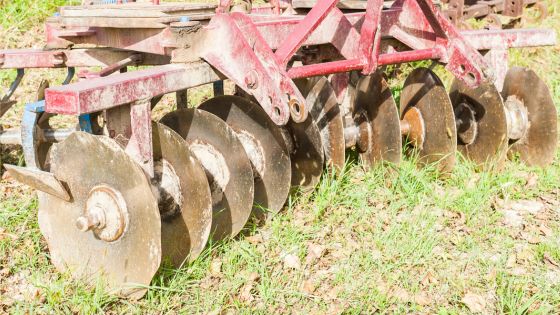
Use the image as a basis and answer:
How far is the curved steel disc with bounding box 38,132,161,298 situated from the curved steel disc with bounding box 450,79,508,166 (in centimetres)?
216

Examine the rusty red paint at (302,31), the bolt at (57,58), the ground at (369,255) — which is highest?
the rusty red paint at (302,31)

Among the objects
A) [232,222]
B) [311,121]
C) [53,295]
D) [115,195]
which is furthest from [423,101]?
[53,295]

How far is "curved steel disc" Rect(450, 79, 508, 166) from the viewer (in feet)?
13.2

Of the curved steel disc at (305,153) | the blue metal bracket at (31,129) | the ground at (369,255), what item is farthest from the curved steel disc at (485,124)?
the blue metal bracket at (31,129)

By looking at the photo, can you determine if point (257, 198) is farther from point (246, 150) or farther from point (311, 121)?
point (311, 121)

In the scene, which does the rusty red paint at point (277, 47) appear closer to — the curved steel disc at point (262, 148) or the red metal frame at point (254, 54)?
the red metal frame at point (254, 54)

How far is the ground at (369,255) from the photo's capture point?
9.84 ft

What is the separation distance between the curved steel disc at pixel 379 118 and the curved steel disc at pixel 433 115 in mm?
240

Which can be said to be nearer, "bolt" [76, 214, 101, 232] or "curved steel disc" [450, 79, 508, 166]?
"bolt" [76, 214, 101, 232]

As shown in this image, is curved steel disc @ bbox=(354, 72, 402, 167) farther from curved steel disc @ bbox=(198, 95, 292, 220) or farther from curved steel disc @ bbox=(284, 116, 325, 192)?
curved steel disc @ bbox=(198, 95, 292, 220)

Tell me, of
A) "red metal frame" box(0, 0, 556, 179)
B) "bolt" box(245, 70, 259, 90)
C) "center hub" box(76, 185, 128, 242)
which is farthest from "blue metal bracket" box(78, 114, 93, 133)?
"bolt" box(245, 70, 259, 90)

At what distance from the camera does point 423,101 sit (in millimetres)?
4113

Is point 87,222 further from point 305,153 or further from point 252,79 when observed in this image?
point 305,153

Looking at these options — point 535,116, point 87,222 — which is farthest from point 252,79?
point 535,116
